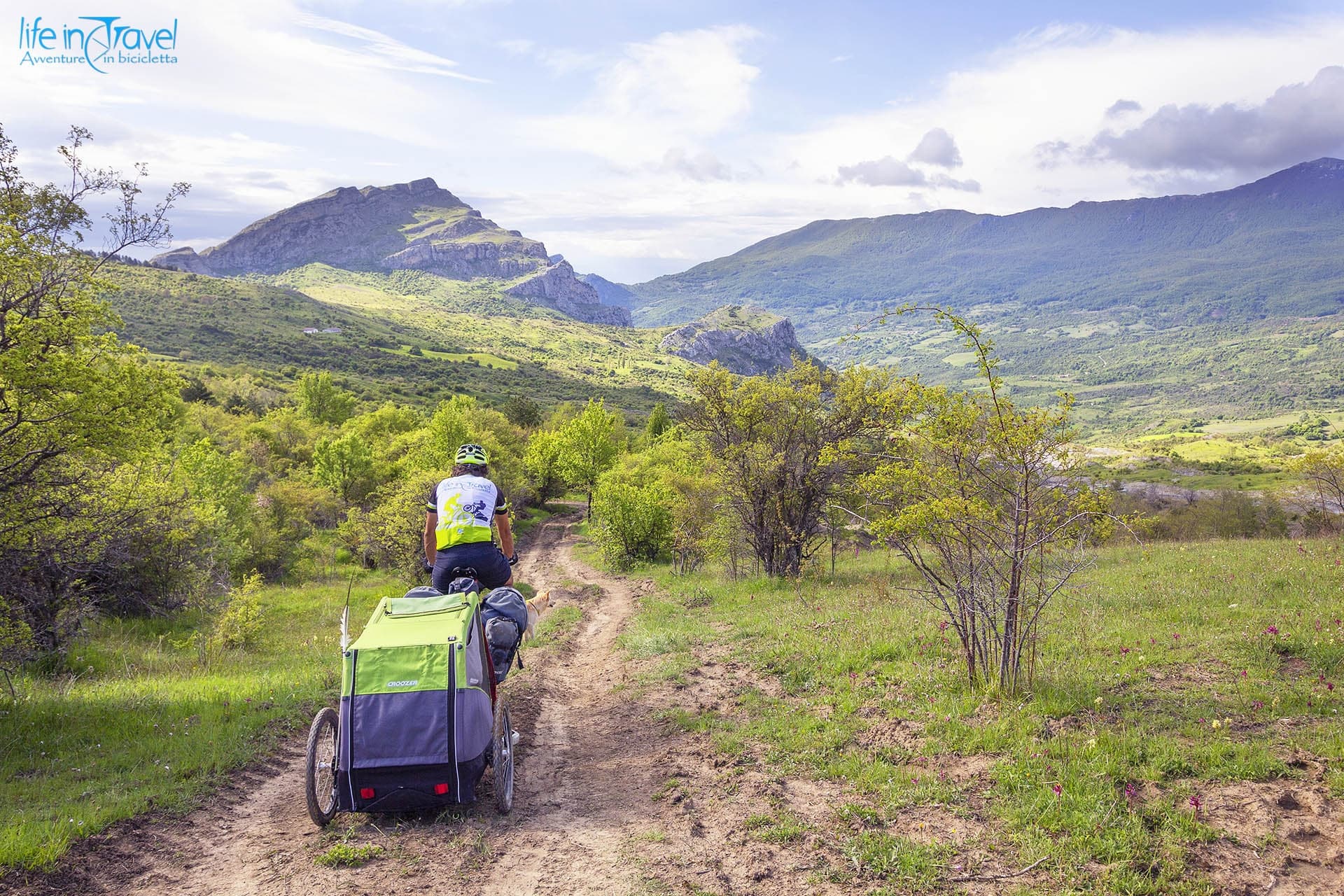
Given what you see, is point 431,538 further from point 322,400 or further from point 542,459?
point 322,400

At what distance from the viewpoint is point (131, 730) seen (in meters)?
8.07

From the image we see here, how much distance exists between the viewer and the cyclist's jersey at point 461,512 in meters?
7.20

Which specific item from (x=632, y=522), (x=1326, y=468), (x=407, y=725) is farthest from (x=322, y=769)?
(x=1326, y=468)

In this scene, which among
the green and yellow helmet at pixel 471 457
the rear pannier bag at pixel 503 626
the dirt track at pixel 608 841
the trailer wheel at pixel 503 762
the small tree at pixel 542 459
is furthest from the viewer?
the small tree at pixel 542 459

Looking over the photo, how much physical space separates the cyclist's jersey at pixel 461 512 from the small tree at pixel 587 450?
44032 mm

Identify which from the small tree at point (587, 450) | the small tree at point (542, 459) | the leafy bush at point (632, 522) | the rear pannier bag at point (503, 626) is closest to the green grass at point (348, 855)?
the rear pannier bag at point (503, 626)

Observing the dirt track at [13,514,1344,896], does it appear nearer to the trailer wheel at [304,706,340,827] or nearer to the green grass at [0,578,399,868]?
the trailer wheel at [304,706,340,827]

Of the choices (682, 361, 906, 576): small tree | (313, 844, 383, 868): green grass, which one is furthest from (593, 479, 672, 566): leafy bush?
(313, 844, 383, 868): green grass

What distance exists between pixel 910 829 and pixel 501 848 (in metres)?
3.52

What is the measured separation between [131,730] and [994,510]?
35.1ft

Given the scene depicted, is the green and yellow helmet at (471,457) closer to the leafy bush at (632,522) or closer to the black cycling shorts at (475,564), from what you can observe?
the black cycling shorts at (475,564)

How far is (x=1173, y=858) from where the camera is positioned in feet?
16.3

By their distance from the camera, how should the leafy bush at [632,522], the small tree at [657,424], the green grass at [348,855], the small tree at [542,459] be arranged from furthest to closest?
the small tree at [657,424], the small tree at [542,459], the leafy bush at [632,522], the green grass at [348,855]

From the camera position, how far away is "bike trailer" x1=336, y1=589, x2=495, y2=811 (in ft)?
18.1
